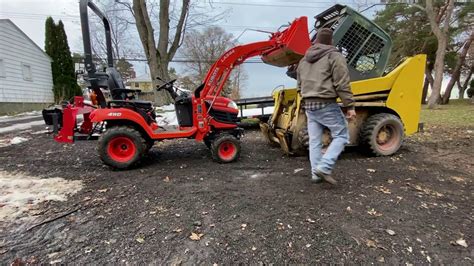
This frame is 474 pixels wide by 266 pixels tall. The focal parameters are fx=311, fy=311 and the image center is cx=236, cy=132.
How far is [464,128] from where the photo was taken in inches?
297

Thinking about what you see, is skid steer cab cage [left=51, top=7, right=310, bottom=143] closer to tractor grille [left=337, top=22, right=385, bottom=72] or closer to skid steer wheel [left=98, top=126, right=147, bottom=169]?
skid steer wheel [left=98, top=126, right=147, bottom=169]

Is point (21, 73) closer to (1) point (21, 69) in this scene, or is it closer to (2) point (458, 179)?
(1) point (21, 69)

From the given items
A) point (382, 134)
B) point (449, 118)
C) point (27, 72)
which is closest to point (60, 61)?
point (27, 72)

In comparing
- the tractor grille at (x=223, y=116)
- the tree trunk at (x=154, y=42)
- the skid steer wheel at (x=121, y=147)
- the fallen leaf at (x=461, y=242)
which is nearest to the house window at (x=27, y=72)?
the tree trunk at (x=154, y=42)

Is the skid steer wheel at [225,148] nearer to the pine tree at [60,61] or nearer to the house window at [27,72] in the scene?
the house window at [27,72]

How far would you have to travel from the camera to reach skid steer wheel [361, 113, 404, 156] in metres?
4.67

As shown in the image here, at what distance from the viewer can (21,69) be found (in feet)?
55.9

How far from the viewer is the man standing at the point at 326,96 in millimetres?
3270

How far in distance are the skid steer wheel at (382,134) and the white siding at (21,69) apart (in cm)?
1655

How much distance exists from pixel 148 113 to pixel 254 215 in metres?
2.60

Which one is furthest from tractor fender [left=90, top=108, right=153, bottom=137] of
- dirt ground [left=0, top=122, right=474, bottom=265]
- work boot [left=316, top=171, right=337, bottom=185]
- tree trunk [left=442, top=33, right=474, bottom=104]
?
tree trunk [left=442, top=33, right=474, bottom=104]

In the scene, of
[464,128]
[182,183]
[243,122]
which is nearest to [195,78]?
[243,122]

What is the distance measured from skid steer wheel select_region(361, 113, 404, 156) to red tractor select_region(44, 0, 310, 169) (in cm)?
154

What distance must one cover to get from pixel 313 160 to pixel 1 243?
9.63ft
